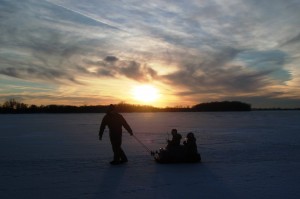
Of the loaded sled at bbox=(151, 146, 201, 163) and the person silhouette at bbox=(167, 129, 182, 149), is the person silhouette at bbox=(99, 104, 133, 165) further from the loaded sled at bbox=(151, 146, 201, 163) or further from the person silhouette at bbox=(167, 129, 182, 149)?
the person silhouette at bbox=(167, 129, 182, 149)

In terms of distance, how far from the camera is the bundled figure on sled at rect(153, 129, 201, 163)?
898 cm

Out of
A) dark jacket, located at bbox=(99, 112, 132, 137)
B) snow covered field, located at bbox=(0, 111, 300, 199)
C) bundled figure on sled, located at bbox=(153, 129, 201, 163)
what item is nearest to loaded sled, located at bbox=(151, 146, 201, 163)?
bundled figure on sled, located at bbox=(153, 129, 201, 163)

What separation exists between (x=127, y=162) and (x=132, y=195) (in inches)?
140

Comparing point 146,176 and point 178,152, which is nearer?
point 146,176

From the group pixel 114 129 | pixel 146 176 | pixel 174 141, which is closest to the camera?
pixel 146 176

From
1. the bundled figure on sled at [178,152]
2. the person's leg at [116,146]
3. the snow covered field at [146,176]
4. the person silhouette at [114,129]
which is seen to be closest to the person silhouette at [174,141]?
the bundled figure on sled at [178,152]

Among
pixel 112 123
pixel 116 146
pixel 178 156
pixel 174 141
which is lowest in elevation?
pixel 178 156

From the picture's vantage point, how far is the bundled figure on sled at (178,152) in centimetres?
898

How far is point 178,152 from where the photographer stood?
29.8 feet

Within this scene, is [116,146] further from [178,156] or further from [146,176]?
[146,176]

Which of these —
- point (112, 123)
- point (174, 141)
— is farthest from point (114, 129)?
point (174, 141)

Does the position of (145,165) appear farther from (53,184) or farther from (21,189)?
(21,189)

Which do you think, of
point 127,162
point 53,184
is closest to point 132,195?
point 53,184

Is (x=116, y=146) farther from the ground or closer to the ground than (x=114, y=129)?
closer to the ground
